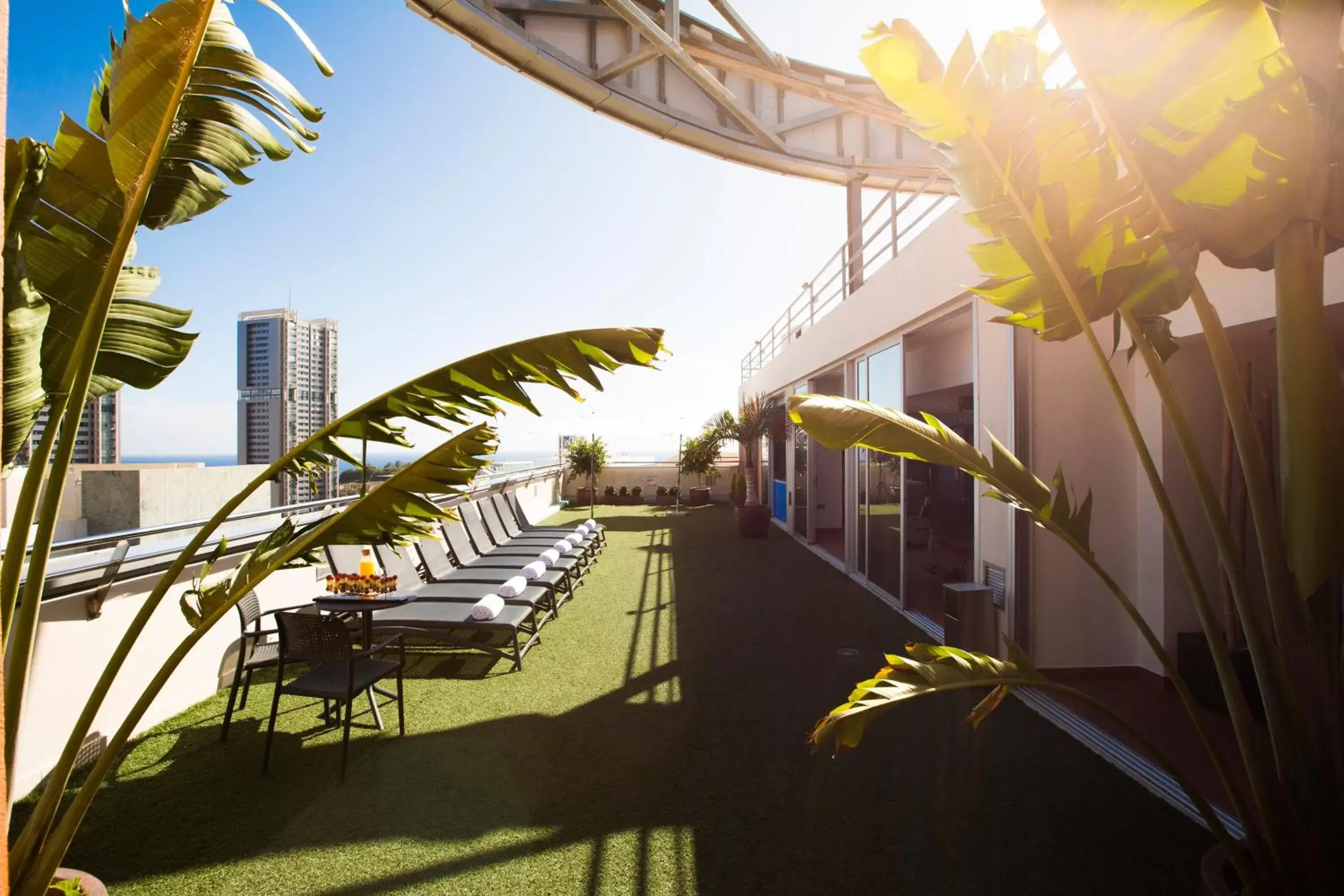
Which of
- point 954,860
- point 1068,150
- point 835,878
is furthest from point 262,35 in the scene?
point 954,860

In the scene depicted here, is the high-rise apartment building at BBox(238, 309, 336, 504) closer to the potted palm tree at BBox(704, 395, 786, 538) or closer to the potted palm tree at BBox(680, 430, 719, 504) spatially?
the potted palm tree at BBox(680, 430, 719, 504)

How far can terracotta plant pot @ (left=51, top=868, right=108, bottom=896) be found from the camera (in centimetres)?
154

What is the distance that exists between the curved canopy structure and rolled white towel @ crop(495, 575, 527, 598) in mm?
7265

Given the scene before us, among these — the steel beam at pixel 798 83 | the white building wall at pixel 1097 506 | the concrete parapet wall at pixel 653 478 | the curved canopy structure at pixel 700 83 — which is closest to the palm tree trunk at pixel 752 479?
the concrete parapet wall at pixel 653 478

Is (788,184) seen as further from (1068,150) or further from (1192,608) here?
(1068,150)

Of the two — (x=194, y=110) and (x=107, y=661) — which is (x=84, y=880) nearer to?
(x=194, y=110)

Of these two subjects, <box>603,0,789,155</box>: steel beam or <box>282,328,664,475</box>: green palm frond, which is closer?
<box>282,328,664,475</box>: green palm frond

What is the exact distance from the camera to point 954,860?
2.63 m

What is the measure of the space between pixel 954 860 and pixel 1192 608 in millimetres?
3195

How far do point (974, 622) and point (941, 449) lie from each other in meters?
3.22

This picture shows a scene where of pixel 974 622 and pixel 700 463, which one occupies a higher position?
pixel 700 463

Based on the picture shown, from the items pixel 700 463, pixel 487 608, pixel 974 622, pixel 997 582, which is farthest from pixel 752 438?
pixel 487 608

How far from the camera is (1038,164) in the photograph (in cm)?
179

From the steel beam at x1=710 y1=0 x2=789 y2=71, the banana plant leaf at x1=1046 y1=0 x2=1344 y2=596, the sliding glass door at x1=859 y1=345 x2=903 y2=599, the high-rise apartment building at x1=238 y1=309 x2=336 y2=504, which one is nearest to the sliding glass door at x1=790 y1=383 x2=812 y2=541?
the sliding glass door at x1=859 y1=345 x2=903 y2=599
